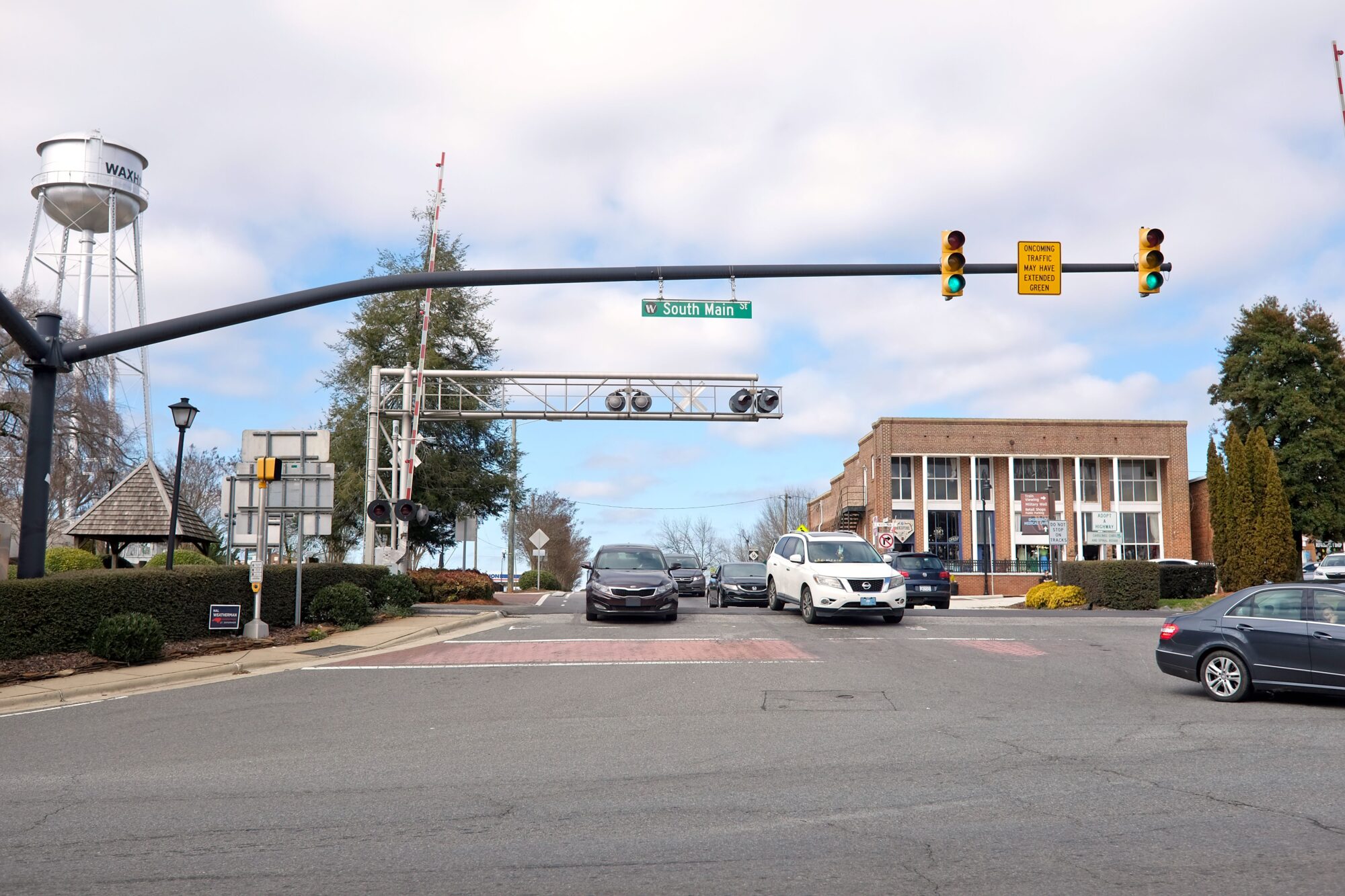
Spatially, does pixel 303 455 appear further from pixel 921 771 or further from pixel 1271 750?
pixel 1271 750

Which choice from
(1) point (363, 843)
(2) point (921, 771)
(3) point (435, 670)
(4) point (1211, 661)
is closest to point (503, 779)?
(1) point (363, 843)

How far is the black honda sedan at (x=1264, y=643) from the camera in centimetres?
1132

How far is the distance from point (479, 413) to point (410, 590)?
29.6 feet

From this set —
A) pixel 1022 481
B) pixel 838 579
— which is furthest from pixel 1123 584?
pixel 1022 481

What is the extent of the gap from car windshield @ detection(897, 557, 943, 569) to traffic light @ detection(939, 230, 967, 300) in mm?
19504

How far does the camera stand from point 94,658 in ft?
48.5

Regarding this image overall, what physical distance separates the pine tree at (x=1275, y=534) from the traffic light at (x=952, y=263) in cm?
2984

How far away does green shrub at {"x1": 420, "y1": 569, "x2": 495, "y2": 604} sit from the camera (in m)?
30.0

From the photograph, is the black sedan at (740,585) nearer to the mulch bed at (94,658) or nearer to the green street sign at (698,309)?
the mulch bed at (94,658)

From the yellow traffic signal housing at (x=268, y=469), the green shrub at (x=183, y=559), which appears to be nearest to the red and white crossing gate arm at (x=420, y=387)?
the green shrub at (x=183, y=559)

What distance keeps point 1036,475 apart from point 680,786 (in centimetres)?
5753

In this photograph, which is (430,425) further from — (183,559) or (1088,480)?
(1088,480)

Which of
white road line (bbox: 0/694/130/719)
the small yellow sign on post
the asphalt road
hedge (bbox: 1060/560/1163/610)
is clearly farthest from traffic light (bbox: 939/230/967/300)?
hedge (bbox: 1060/560/1163/610)

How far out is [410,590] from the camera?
939 inches
